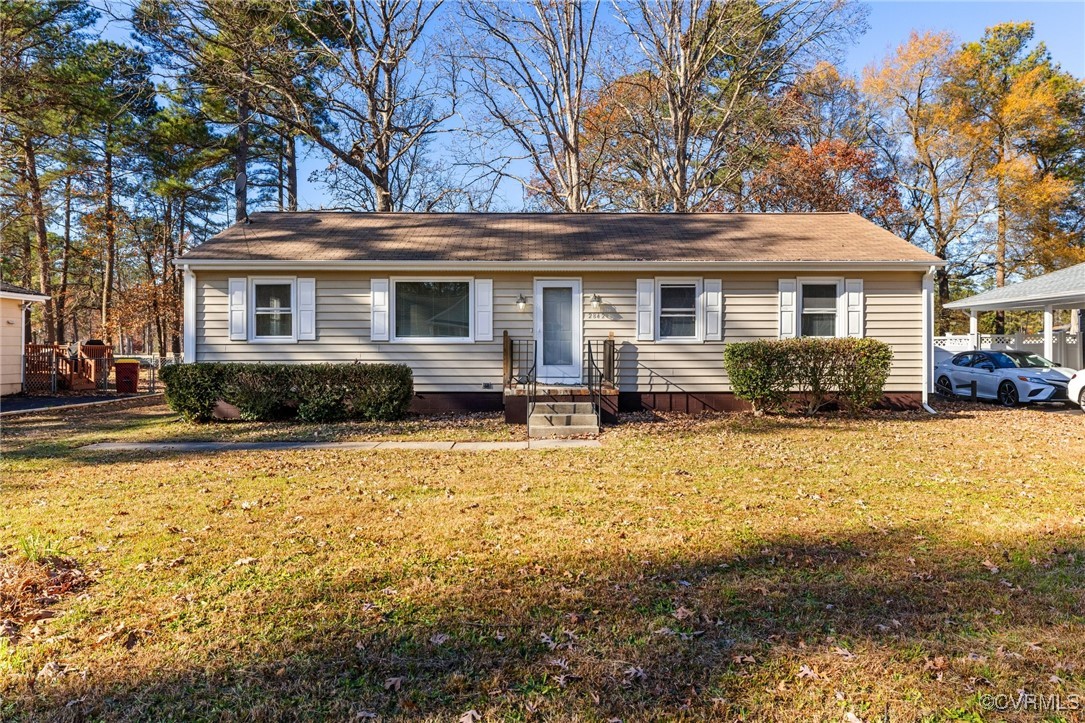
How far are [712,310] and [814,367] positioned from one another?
2.11 m

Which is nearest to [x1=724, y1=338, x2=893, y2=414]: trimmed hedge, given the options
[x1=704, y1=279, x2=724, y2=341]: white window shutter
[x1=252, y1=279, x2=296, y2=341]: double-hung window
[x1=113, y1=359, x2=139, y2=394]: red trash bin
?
[x1=704, y1=279, x2=724, y2=341]: white window shutter

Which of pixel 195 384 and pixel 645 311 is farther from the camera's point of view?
pixel 645 311

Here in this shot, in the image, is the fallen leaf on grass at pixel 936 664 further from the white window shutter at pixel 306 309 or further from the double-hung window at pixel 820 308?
the white window shutter at pixel 306 309

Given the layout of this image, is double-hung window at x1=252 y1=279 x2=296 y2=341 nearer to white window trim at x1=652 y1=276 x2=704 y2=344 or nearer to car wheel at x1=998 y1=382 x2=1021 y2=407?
white window trim at x1=652 y1=276 x2=704 y2=344

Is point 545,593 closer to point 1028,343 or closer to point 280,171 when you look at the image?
point 1028,343

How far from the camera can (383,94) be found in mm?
19391

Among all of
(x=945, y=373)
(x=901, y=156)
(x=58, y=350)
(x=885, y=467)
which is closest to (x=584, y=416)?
(x=885, y=467)

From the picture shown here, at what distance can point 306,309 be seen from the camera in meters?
Answer: 11.2

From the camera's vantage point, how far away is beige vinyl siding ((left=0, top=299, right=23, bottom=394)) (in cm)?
1398

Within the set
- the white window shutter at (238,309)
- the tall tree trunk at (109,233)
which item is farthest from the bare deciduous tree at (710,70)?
the tall tree trunk at (109,233)

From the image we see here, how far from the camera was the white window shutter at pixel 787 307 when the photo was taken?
11.3 metres

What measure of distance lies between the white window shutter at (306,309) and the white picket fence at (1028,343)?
17368 mm

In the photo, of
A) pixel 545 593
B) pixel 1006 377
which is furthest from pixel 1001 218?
pixel 545 593

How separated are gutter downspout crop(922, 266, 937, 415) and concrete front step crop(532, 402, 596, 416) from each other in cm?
681
